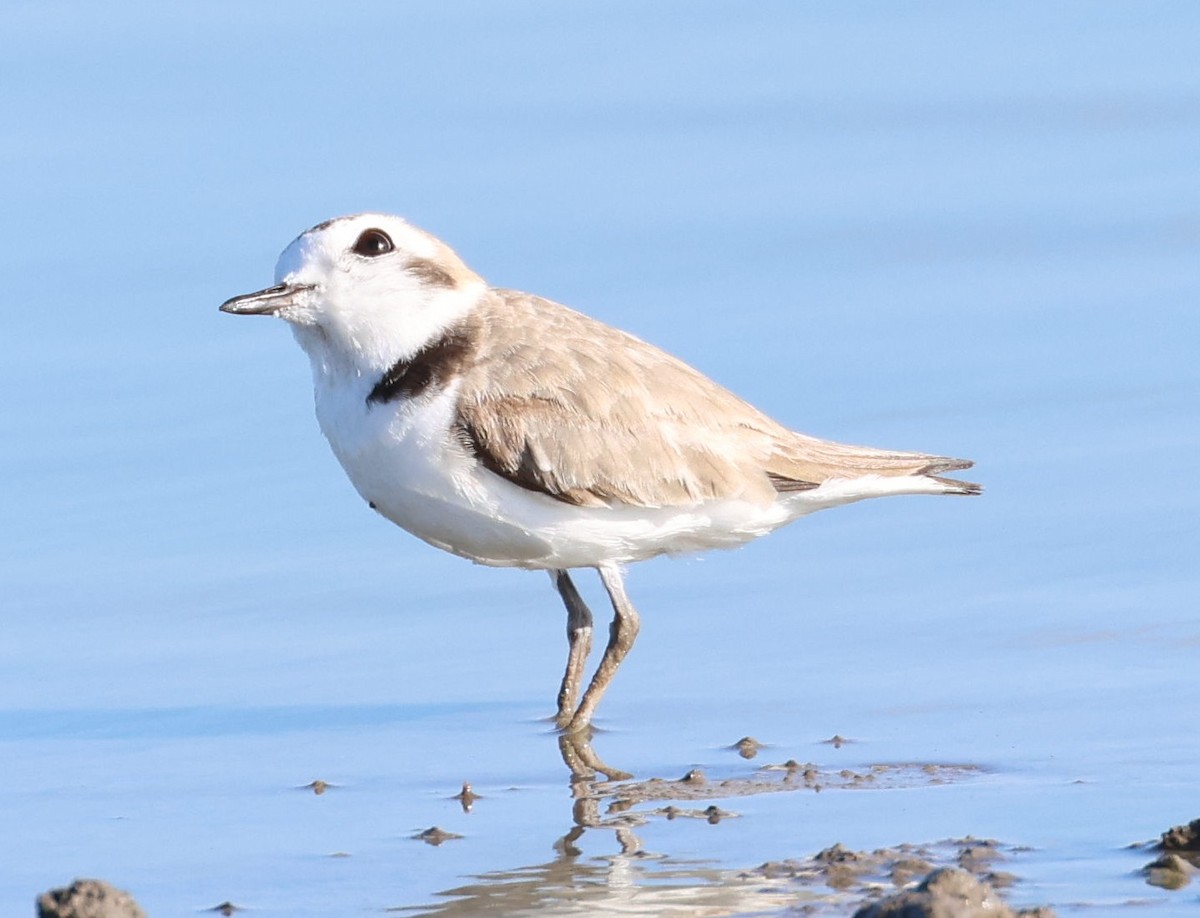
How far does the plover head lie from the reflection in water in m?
1.71

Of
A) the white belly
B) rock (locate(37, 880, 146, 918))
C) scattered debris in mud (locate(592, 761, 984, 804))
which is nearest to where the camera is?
rock (locate(37, 880, 146, 918))

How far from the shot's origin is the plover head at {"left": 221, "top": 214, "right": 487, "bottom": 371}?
9172 mm

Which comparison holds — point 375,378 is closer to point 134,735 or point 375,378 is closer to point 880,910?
point 134,735

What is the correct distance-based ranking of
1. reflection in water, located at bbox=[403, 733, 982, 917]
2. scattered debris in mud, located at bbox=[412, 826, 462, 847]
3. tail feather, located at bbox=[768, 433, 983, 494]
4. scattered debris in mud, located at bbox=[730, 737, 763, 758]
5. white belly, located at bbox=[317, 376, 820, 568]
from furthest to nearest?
tail feather, located at bbox=[768, 433, 983, 494] → white belly, located at bbox=[317, 376, 820, 568] → scattered debris in mud, located at bbox=[730, 737, 763, 758] → scattered debris in mud, located at bbox=[412, 826, 462, 847] → reflection in water, located at bbox=[403, 733, 982, 917]

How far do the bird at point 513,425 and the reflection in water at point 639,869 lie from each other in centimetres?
92

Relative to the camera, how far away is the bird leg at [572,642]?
962cm

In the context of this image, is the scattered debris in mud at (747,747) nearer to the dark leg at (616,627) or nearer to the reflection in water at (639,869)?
the reflection in water at (639,869)

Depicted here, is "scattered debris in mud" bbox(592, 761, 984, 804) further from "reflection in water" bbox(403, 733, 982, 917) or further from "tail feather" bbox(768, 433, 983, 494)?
"tail feather" bbox(768, 433, 983, 494)

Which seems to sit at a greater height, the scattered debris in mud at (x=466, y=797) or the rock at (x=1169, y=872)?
the scattered debris in mud at (x=466, y=797)

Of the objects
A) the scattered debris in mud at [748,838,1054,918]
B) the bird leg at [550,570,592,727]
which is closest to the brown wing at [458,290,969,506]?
the bird leg at [550,570,592,727]

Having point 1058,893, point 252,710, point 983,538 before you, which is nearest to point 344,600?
point 252,710

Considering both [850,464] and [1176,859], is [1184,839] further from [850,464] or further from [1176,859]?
[850,464]

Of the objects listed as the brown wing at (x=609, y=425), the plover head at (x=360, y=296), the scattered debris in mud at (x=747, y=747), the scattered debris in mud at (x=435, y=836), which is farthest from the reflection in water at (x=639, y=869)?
the plover head at (x=360, y=296)

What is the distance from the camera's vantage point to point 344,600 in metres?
10.8
